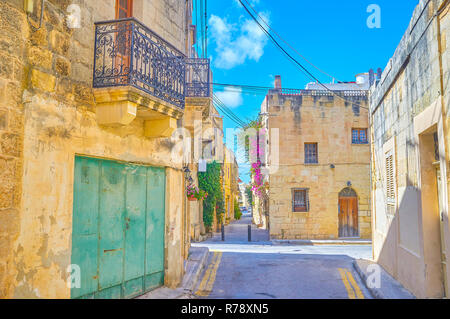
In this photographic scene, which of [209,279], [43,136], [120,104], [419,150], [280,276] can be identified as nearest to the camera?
[43,136]

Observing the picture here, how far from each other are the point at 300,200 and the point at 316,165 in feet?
6.91

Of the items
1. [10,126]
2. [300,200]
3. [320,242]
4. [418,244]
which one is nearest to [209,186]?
[300,200]

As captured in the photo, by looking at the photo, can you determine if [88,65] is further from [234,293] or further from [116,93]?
[234,293]

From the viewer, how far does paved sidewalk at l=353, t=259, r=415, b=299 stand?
23.7ft

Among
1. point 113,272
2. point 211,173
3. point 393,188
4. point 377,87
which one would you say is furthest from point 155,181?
point 211,173

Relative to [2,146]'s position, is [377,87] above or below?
above

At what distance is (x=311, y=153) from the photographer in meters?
20.6

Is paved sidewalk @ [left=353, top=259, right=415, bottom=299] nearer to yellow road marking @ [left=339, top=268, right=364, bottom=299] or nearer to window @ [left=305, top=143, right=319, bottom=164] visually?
yellow road marking @ [left=339, top=268, right=364, bottom=299]

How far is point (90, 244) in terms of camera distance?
18.9 ft

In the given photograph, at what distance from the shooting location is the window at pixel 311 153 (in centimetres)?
2048

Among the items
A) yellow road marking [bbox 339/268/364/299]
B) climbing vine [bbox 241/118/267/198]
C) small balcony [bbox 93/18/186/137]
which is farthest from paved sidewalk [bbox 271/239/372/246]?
small balcony [bbox 93/18/186/137]

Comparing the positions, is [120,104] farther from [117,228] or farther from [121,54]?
[117,228]

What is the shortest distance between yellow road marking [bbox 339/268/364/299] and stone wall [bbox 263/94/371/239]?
9058mm

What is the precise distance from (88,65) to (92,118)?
0.84 metres
